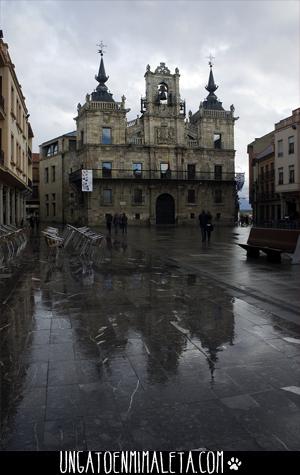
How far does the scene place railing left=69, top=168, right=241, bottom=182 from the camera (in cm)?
4734

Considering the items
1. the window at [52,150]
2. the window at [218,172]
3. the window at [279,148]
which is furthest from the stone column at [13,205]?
the window at [52,150]

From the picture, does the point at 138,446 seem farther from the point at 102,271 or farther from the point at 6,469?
the point at 102,271

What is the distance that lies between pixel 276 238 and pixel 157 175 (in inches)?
1470

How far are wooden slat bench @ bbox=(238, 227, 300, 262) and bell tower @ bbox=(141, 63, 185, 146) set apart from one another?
36.9 metres

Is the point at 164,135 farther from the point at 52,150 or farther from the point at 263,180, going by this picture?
the point at 52,150

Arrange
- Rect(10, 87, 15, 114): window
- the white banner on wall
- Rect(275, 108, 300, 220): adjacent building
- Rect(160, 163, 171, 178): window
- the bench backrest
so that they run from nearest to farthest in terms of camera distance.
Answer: the bench backrest < Rect(10, 87, 15, 114): window < Rect(275, 108, 300, 220): adjacent building < the white banner on wall < Rect(160, 163, 171, 178): window

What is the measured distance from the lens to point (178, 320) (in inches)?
225

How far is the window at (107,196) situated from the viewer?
4744 cm

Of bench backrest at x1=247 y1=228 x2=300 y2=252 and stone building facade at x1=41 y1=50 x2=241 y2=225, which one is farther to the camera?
stone building facade at x1=41 y1=50 x2=241 y2=225

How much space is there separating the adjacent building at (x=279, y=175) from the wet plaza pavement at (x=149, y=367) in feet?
94.7

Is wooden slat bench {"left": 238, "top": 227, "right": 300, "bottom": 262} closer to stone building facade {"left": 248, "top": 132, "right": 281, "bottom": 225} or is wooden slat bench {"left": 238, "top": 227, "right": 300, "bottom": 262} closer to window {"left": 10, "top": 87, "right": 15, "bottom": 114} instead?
→ window {"left": 10, "top": 87, "right": 15, "bottom": 114}

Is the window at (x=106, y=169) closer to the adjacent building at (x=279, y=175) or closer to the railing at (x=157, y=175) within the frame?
the railing at (x=157, y=175)

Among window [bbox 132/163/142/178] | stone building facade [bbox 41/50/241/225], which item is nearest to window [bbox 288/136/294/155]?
stone building facade [bbox 41/50/241/225]

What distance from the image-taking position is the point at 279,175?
44.0 metres
